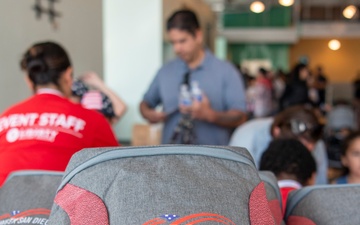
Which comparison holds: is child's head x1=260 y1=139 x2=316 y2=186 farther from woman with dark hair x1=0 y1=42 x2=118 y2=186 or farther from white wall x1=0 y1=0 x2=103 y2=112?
white wall x1=0 y1=0 x2=103 y2=112

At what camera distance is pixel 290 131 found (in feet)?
8.97

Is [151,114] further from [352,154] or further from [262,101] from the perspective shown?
[262,101]

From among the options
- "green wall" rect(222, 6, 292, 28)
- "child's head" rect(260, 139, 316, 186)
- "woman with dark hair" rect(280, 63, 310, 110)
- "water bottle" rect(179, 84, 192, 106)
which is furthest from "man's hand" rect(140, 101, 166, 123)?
"green wall" rect(222, 6, 292, 28)

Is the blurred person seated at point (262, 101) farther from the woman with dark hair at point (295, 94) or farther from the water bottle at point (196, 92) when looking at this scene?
the water bottle at point (196, 92)

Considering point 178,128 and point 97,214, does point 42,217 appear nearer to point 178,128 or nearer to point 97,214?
point 97,214

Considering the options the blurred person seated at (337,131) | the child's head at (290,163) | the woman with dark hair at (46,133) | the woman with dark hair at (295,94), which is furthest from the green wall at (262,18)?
the woman with dark hair at (46,133)

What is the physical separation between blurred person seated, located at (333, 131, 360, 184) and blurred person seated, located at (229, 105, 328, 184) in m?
0.17

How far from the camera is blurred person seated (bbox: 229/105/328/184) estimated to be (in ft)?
8.89

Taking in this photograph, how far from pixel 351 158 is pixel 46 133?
1798 millimetres

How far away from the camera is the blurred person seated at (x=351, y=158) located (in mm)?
2936

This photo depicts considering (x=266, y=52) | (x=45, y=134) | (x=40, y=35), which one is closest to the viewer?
(x=45, y=134)

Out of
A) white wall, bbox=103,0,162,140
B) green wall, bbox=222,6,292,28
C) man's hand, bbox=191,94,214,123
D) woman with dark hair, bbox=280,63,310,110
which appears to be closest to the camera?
man's hand, bbox=191,94,214,123

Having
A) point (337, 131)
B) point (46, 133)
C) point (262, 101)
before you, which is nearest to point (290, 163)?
point (46, 133)

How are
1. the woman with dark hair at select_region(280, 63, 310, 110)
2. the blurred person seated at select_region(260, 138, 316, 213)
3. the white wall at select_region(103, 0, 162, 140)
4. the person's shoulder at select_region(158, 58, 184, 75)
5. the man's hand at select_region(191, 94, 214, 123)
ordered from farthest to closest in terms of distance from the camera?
the white wall at select_region(103, 0, 162, 140) < the woman with dark hair at select_region(280, 63, 310, 110) < the person's shoulder at select_region(158, 58, 184, 75) < the man's hand at select_region(191, 94, 214, 123) < the blurred person seated at select_region(260, 138, 316, 213)
